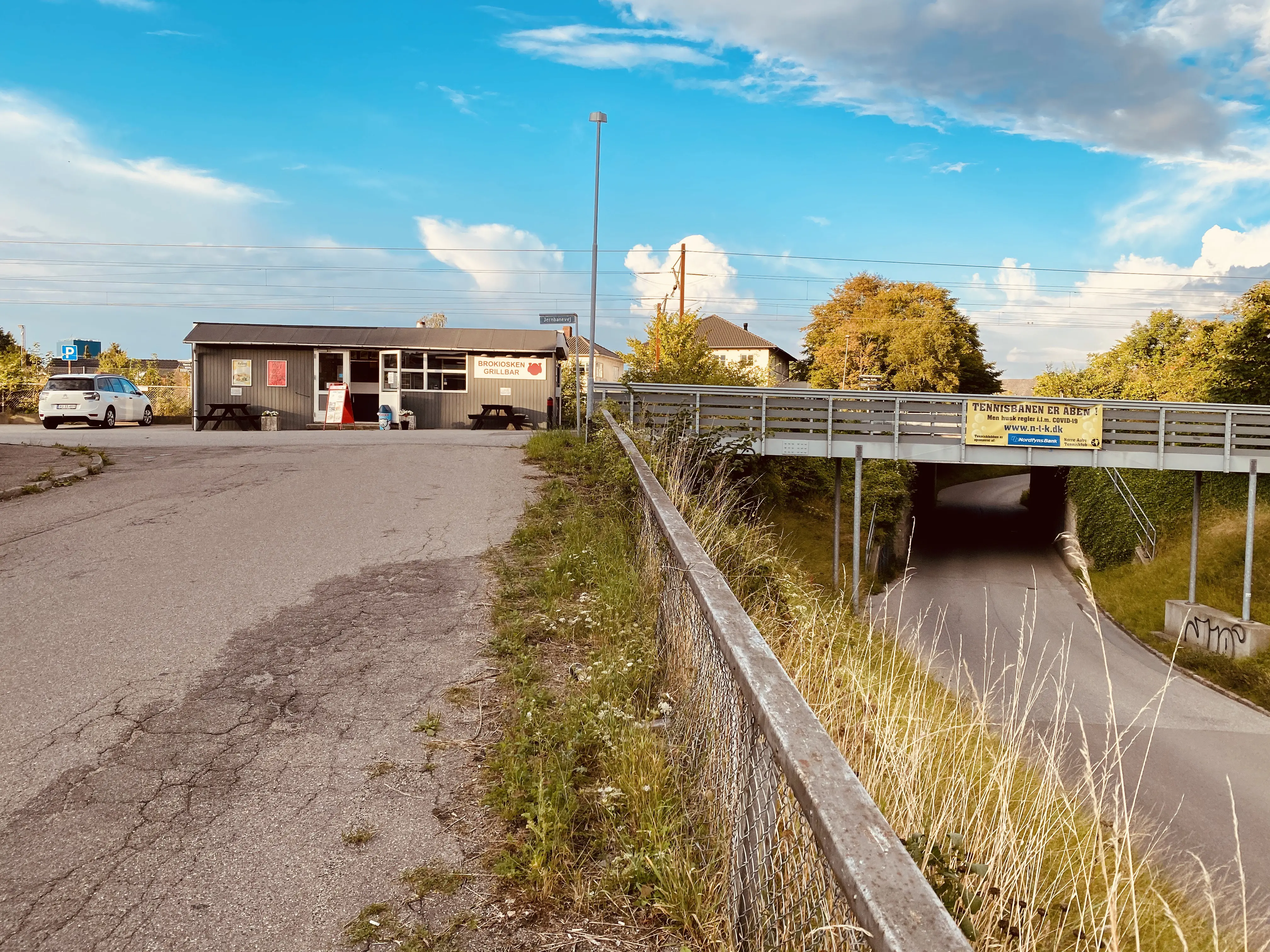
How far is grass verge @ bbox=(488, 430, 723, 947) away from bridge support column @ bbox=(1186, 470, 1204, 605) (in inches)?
993

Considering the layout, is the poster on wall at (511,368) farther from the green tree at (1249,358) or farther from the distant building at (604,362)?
the distant building at (604,362)

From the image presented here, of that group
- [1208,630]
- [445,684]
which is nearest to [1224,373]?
[1208,630]

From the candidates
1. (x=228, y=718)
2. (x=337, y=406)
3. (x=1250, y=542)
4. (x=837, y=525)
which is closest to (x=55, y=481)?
(x=228, y=718)

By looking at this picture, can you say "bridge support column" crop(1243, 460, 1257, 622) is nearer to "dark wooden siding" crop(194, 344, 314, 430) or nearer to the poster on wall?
the poster on wall

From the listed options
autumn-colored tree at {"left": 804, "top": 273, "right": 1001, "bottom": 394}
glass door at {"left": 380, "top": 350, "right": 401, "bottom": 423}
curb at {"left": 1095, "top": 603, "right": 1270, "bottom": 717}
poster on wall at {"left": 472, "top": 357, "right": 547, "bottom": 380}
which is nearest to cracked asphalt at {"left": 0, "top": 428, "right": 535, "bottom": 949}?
curb at {"left": 1095, "top": 603, "right": 1270, "bottom": 717}

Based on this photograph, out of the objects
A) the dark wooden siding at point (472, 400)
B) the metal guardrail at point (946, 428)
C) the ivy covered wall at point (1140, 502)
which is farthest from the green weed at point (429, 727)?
the ivy covered wall at point (1140, 502)

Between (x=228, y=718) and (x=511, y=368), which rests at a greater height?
(x=511, y=368)

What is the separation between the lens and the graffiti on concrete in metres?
23.2

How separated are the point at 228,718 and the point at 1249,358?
3614cm

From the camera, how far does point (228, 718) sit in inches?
172

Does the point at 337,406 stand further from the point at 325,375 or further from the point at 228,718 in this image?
the point at 228,718

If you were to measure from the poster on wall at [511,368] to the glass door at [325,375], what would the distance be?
14.9ft

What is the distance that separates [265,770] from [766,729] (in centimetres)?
263

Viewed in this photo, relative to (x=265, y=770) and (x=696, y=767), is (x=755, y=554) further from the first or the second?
(x=265, y=770)
